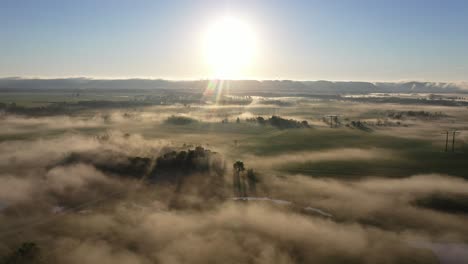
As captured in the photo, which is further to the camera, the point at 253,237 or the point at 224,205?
the point at 224,205

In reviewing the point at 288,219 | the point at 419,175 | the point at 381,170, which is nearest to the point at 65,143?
the point at 288,219

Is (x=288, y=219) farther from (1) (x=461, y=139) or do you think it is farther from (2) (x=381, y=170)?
(1) (x=461, y=139)

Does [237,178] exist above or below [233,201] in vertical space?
above

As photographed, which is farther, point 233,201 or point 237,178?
point 237,178

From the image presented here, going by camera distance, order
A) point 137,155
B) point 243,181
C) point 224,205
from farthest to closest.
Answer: point 137,155 → point 243,181 → point 224,205

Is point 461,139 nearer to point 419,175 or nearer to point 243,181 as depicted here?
point 419,175

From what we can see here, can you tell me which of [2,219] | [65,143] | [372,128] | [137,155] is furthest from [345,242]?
[372,128]

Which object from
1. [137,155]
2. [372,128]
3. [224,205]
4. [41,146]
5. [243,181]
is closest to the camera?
[224,205]

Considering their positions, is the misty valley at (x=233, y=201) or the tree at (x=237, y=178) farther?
the tree at (x=237, y=178)

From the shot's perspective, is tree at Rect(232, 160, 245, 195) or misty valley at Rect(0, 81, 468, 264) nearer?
misty valley at Rect(0, 81, 468, 264)
